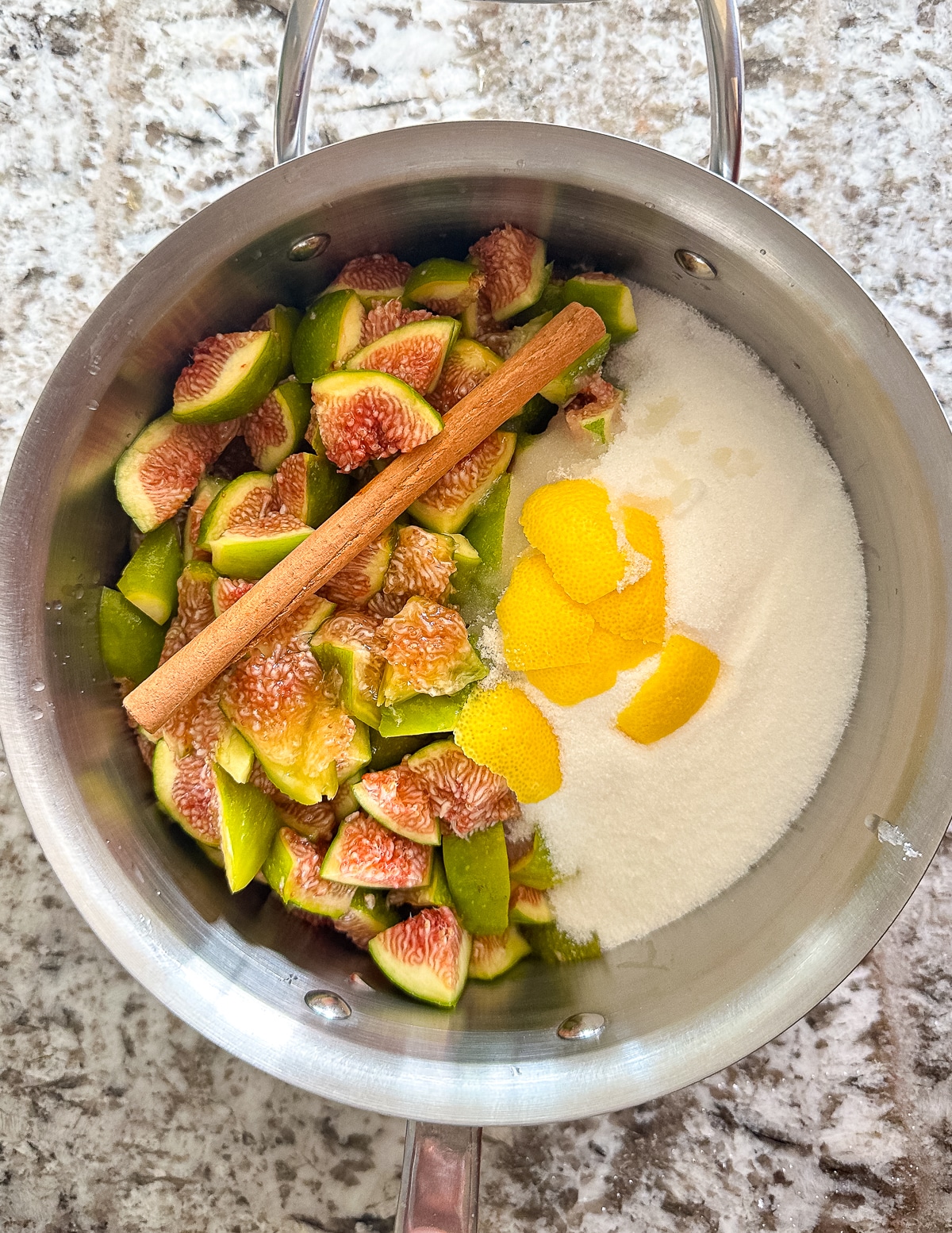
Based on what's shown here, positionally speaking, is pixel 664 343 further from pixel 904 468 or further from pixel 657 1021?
pixel 657 1021

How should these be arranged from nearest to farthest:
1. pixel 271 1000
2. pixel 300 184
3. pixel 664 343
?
pixel 300 184, pixel 271 1000, pixel 664 343

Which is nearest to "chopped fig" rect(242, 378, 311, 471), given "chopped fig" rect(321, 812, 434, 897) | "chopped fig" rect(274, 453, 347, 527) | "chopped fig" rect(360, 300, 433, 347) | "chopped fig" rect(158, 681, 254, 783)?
"chopped fig" rect(274, 453, 347, 527)

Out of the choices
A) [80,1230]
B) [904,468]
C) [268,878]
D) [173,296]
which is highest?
[904,468]

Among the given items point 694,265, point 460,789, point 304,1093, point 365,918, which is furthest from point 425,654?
point 304,1093

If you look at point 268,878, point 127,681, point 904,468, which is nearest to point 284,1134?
point 268,878

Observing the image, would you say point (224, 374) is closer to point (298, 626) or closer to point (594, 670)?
point (298, 626)

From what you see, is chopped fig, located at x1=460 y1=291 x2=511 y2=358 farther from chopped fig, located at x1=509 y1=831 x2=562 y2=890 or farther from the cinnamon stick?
chopped fig, located at x1=509 y1=831 x2=562 y2=890
